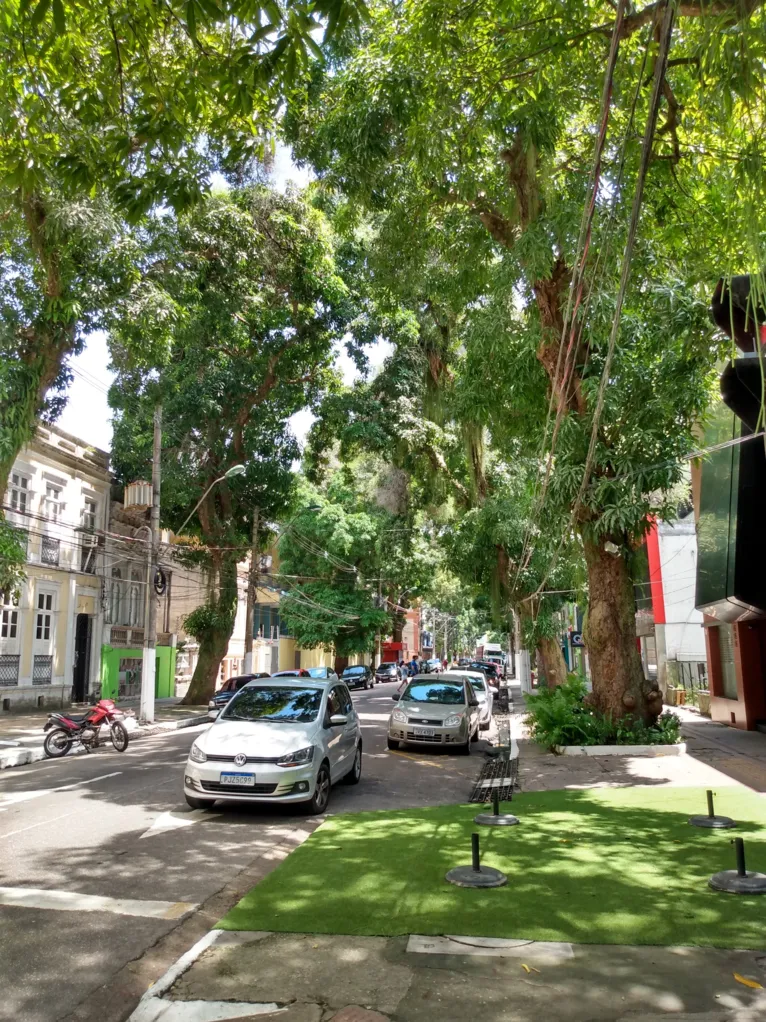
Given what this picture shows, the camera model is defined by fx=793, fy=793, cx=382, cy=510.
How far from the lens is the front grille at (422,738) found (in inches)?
596

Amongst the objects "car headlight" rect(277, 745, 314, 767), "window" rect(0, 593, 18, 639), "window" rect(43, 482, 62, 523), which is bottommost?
"car headlight" rect(277, 745, 314, 767)

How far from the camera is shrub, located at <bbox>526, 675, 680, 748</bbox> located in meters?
13.8

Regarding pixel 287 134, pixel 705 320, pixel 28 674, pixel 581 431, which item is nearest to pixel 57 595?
pixel 28 674

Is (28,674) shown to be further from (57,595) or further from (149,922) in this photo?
(149,922)

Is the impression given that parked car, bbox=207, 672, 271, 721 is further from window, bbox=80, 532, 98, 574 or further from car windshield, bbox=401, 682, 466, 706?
window, bbox=80, 532, 98, 574

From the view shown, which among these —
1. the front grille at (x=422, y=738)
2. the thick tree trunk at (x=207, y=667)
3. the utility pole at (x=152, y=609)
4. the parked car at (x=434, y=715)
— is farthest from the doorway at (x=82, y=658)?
the front grille at (x=422, y=738)

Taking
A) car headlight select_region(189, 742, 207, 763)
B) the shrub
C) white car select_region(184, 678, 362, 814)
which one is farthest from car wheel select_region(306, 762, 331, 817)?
the shrub

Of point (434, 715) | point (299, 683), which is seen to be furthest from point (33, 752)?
point (434, 715)

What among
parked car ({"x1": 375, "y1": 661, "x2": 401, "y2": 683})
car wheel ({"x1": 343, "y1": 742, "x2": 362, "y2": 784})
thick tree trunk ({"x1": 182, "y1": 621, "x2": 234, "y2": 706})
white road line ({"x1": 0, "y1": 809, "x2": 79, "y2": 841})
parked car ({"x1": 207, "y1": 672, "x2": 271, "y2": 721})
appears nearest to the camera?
white road line ({"x1": 0, "y1": 809, "x2": 79, "y2": 841})

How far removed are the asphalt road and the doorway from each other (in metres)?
16.3

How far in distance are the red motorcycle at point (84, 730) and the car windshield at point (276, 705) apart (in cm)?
621

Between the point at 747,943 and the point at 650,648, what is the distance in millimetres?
29888

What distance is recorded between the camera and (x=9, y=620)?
24.8 metres

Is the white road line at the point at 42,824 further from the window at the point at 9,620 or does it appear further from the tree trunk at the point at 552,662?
the tree trunk at the point at 552,662
